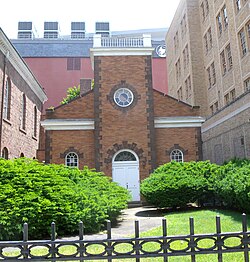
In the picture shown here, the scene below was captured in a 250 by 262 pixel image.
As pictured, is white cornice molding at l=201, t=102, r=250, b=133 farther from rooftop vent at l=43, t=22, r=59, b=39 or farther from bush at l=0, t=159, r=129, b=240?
rooftop vent at l=43, t=22, r=59, b=39

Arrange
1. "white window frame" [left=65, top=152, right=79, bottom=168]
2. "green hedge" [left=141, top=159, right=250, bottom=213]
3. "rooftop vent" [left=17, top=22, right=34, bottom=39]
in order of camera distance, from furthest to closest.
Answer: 1. "rooftop vent" [left=17, top=22, right=34, bottom=39]
2. "white window frame" [left=65, top=152, right=79, bottom=168]
3. "green hedge" [left=141, top=159, right=250, bottom=213]

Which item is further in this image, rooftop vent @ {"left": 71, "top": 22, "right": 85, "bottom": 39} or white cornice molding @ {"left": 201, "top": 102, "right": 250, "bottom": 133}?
rooftop vent @ {"left": 71, "top": 22, "right": 85, "bottom": 39}

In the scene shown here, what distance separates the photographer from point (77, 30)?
53781 millimetres

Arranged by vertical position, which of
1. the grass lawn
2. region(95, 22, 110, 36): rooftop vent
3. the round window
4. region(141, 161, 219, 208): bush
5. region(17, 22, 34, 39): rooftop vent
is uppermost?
region(95, 22, 110, 36): rooftop vent

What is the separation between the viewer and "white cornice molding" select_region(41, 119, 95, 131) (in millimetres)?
19609

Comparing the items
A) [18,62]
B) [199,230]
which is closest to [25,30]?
[18,62]

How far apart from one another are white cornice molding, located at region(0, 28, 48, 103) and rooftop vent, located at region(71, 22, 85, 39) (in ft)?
83.9

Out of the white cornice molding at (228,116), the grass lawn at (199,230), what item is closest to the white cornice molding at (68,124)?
the white cornice molding at (228,116)

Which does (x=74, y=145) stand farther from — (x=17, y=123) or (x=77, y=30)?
(x=77, y=30)

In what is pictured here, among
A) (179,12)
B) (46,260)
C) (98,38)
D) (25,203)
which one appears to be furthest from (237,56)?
(46,260)

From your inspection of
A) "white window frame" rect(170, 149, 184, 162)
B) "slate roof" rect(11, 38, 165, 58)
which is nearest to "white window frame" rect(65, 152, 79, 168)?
"white window frame" rect(170, 149, 184, 162)

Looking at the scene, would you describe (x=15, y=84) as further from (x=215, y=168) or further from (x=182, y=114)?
(x=215, y=168)

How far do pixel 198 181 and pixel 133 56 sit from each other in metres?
9.78

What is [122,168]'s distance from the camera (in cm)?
1944
